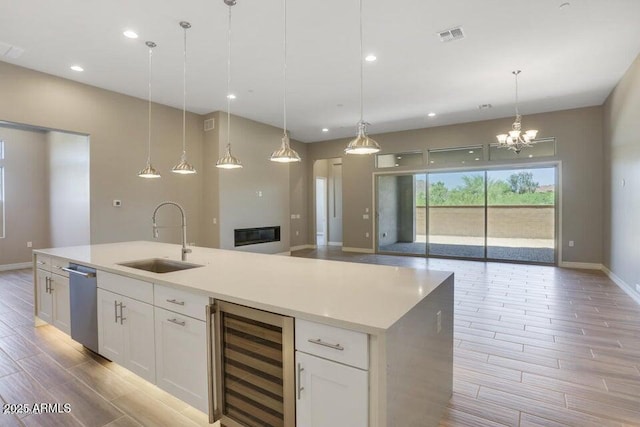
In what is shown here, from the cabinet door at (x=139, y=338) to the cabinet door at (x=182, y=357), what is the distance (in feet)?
0.26

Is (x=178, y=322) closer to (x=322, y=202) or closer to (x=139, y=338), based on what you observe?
(x=139, y=338)

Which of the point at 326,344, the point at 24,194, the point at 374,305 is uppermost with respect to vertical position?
the point at 24,194

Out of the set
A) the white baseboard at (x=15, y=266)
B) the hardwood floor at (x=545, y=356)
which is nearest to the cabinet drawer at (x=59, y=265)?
the hardwood floor at (x=545, y=356)

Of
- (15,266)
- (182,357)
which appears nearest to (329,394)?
(182,357)

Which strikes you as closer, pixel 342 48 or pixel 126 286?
pixel 126 286

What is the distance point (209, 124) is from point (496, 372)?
647 cm

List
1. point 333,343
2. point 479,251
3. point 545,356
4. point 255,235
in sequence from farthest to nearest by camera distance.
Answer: point 479,251, point 255,235, point 545,356, point 333,343

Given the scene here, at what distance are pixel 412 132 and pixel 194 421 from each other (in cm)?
784

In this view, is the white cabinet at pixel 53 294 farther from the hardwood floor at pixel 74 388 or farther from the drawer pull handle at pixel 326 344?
the drawer pull handle at pixel 326 344

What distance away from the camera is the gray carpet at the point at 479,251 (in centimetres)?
720

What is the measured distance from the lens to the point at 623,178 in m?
4.86

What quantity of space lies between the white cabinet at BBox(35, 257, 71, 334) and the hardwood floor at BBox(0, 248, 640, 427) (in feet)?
0.75

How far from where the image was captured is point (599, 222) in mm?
6348

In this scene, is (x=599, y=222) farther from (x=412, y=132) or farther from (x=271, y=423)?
(x=271, y=423)
